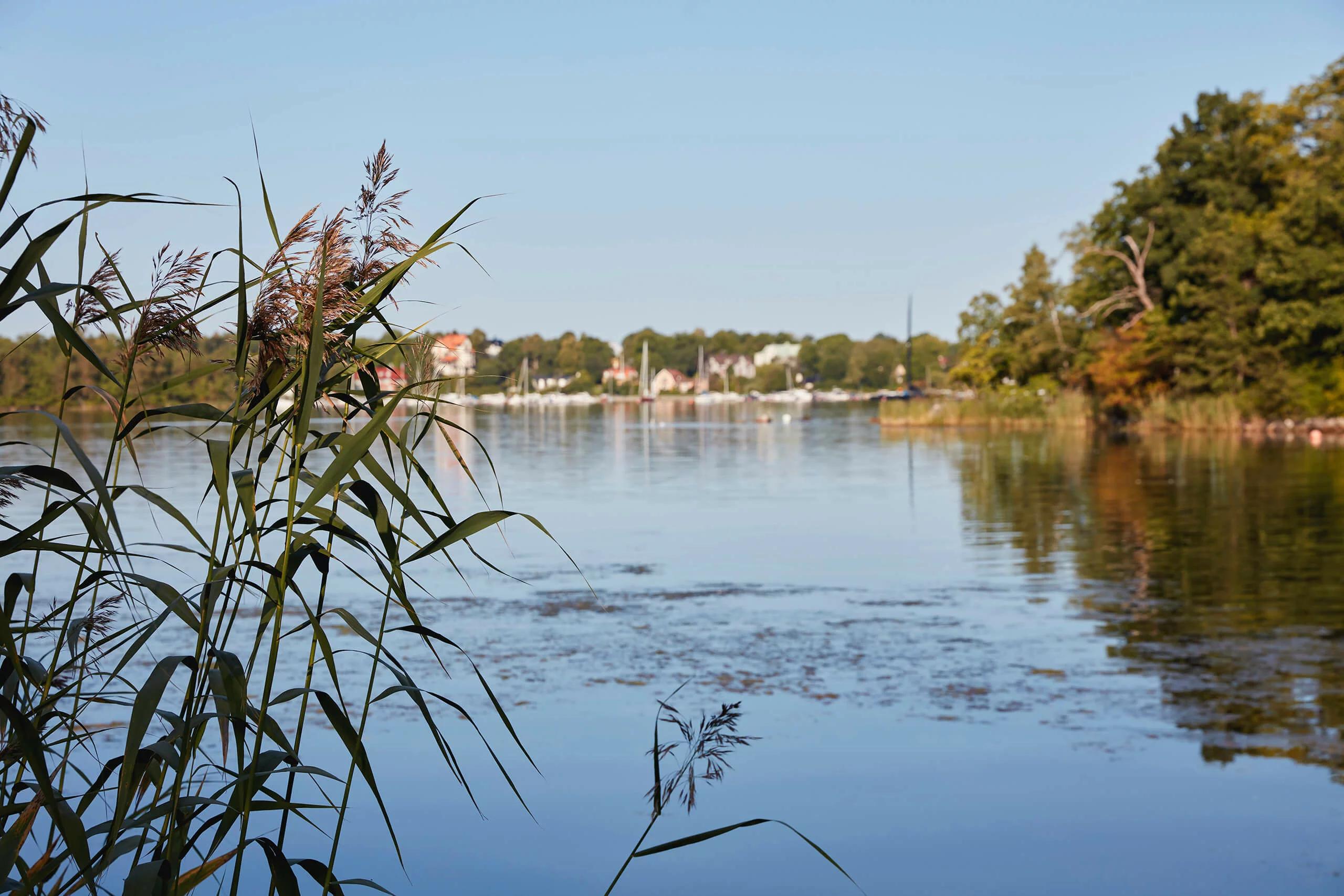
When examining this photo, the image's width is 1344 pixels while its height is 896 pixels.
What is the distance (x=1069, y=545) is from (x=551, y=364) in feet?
465

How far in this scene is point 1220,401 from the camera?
3791 cm

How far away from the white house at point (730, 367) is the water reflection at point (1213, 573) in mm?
136499

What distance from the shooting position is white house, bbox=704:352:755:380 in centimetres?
16162

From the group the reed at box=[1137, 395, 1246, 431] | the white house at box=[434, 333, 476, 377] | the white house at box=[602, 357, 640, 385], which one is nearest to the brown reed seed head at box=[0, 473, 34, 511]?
the white house at box=[434, 333, 476, 377]

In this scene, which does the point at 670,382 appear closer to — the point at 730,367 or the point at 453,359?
the point at 730,367

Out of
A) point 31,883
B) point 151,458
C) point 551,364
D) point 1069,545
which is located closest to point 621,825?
point 31,883

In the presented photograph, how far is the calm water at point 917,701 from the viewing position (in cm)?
452

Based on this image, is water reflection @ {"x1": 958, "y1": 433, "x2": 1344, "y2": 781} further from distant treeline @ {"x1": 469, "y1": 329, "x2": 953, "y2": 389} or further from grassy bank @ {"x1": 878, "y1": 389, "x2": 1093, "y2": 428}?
distant treeline @ {"x1": 469, "y1": 329, "x2": 953, "y2": 389}

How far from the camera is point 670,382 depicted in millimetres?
163750

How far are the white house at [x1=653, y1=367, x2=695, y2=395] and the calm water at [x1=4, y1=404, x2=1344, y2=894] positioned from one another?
469ft

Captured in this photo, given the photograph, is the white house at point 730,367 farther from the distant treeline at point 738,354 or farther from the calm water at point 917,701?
the calm water at point 917,701

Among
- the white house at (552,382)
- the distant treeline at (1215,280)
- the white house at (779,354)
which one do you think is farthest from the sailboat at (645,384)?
the distant treeline at (1215,280)

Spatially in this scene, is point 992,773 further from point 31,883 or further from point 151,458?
point 151,458

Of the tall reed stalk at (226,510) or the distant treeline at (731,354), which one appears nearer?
the tall reed stalk at (226,510)
